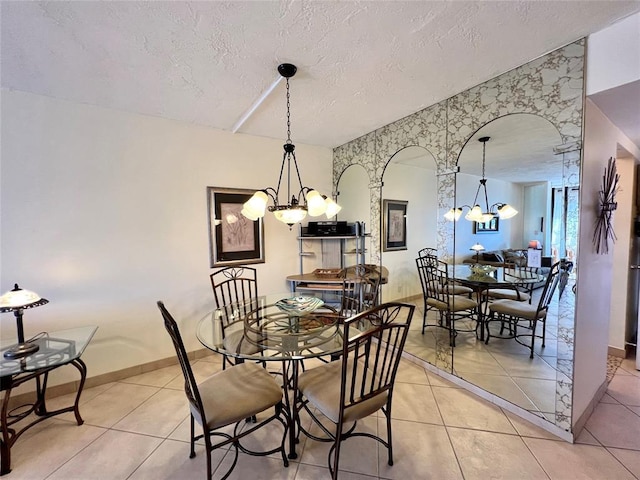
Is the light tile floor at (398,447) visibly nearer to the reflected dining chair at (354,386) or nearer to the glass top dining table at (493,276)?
Result: the reflected dining chair at (354,386)

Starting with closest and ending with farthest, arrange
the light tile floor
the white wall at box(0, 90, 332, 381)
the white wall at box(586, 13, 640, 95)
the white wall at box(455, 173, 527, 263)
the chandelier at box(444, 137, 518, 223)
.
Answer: the white wall at box(586, 13, 640, 95), the light tile floor, the white wall at box(0, 90, 332, 381), the white wall at box(455, 173, 527, 263), the chandelier at box(444, 137, 518, 223)

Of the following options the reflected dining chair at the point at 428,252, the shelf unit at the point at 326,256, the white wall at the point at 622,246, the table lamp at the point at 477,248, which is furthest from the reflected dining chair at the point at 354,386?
the white wall at the point at 622,246

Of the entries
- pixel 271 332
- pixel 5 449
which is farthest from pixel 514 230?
pixel 5 449

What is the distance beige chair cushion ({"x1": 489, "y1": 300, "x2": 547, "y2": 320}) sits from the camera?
2.46 m

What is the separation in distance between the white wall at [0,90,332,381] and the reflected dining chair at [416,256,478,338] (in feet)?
7.23

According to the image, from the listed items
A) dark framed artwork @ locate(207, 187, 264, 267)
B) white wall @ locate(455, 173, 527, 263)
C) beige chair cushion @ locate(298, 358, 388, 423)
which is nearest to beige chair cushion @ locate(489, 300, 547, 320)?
white wall @ locate(455, 173, 527, 263)

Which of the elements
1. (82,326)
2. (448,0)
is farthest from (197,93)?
(82,326)

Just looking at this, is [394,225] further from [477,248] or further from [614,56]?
[614,56]

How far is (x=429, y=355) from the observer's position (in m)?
2.67

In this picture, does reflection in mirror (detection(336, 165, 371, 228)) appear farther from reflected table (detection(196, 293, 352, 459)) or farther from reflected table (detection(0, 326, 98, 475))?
reflected table (detection(0, 326, 98, 475))

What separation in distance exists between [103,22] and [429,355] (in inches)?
136

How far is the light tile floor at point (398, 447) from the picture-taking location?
5.03 ft

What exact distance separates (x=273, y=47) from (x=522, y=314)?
3010 mm

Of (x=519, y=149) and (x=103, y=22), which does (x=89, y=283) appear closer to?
(x=103, y=22)
